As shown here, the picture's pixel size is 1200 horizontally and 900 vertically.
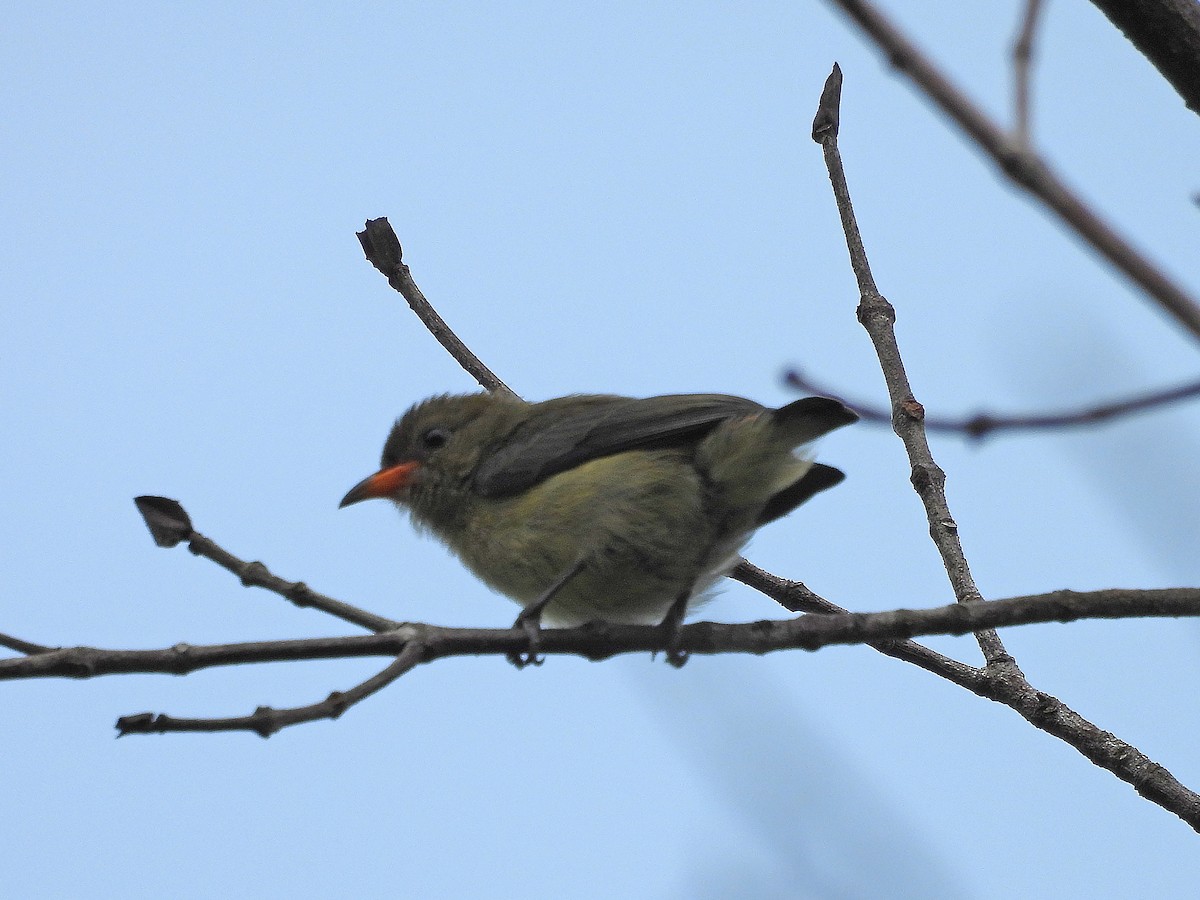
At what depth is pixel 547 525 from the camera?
4371 mm

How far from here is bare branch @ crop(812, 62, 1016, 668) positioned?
4.09m

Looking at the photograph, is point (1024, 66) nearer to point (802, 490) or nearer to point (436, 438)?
point (802, 490)

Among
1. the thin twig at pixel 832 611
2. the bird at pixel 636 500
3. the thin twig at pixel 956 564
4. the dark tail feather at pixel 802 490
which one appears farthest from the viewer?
the dark tail feather at pixel 802 490

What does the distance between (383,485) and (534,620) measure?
154 cm

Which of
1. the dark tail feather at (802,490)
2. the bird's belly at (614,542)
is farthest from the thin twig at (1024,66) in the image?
the dark tail feather at (802,490)

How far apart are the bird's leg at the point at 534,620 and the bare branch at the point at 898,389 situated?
1.24 metres

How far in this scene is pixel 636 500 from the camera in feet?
14.2

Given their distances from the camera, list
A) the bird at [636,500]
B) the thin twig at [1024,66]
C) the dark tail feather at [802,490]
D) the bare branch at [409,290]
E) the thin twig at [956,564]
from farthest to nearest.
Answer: the bare branch at [409,290] < the dark tail feather at [802,490] < the bird at [636,500] < the thin twig at [956,564] < the thin twig at [1024,66]

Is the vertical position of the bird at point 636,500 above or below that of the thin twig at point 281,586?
above

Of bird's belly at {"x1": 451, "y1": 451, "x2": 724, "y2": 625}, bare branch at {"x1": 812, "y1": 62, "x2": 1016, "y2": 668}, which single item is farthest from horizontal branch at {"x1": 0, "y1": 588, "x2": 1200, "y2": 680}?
bare branch at {"x1": 812, "y1": 62, "x2": 1016, "y2": 668}

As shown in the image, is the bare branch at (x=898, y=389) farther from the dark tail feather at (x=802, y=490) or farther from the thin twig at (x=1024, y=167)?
the thin twig at (x=1024, y=167)

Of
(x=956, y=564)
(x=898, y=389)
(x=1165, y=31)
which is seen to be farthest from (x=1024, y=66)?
(x=898, y=389)

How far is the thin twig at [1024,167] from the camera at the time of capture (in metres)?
1.36

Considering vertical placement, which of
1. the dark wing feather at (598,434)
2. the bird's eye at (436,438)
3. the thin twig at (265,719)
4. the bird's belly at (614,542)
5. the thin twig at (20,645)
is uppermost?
the bird's eye at (436,438)
